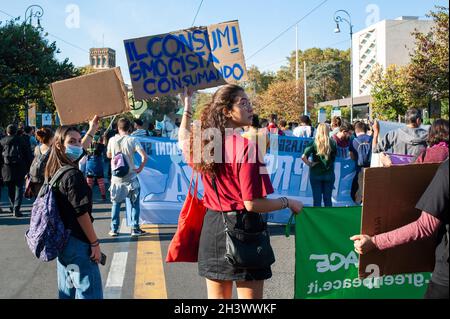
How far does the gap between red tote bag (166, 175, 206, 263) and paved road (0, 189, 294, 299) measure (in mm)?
1850

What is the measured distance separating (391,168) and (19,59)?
21.9 m

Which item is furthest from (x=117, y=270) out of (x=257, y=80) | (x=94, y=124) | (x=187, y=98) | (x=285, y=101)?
(x=257, y=80)

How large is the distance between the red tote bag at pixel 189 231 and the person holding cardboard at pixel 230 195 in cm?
13

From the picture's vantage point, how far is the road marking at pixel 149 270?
5.18 m

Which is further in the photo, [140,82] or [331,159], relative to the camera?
[331,159]

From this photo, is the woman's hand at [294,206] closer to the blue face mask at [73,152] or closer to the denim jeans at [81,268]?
the denim jeans at [81,268]

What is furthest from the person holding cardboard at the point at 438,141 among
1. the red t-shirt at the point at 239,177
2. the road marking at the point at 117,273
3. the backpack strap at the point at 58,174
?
the road marking at the point at 117,273

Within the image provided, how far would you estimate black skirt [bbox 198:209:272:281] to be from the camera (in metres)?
3.00

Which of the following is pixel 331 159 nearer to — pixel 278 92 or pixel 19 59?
pixel 19 59

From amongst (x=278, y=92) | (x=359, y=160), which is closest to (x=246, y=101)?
(x=359, y=160)

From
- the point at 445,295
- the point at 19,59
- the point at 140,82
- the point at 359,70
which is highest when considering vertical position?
the point at 359,70

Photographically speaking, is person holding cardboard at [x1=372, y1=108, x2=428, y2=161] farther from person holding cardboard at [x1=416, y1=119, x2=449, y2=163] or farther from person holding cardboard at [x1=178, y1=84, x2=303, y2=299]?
person holding cardboard at [x1=178, y1=84, x2=303, y2=299]

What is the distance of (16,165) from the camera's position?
34.0ft

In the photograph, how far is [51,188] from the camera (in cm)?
353
